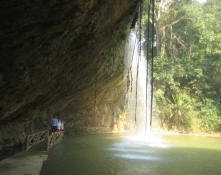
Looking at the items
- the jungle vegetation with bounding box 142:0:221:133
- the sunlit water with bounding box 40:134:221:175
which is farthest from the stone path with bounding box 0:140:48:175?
the jungle vegetation with bounding box 142:0:221:133

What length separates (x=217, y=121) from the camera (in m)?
23.3

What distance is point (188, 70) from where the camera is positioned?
25922mm

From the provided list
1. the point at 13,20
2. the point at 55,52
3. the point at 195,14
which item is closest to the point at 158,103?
the point at 195,14

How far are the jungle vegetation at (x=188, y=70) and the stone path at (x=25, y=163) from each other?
1746 centimetres

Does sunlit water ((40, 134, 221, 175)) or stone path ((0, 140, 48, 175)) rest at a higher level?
stone path ((0, 140, 48, 175))

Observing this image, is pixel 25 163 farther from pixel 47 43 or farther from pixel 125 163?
pixel 47 43

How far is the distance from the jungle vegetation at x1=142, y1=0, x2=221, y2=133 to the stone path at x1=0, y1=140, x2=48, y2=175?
1746cm

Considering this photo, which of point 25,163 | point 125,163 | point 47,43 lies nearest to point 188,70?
point 125,163

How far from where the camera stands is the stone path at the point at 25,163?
22.9 ft

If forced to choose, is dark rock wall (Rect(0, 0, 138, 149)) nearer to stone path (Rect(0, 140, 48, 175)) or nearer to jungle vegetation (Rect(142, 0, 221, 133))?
stone path (Rect(0, 140, 48, 175))

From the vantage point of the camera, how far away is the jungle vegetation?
24031 mm

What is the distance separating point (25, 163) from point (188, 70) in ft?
71.7

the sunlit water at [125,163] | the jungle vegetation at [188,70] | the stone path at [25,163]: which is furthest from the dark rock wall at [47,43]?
the jungle vegetation at [188,70]

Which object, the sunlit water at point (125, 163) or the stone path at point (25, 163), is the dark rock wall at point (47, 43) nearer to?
the stone path at point (25, 163)
